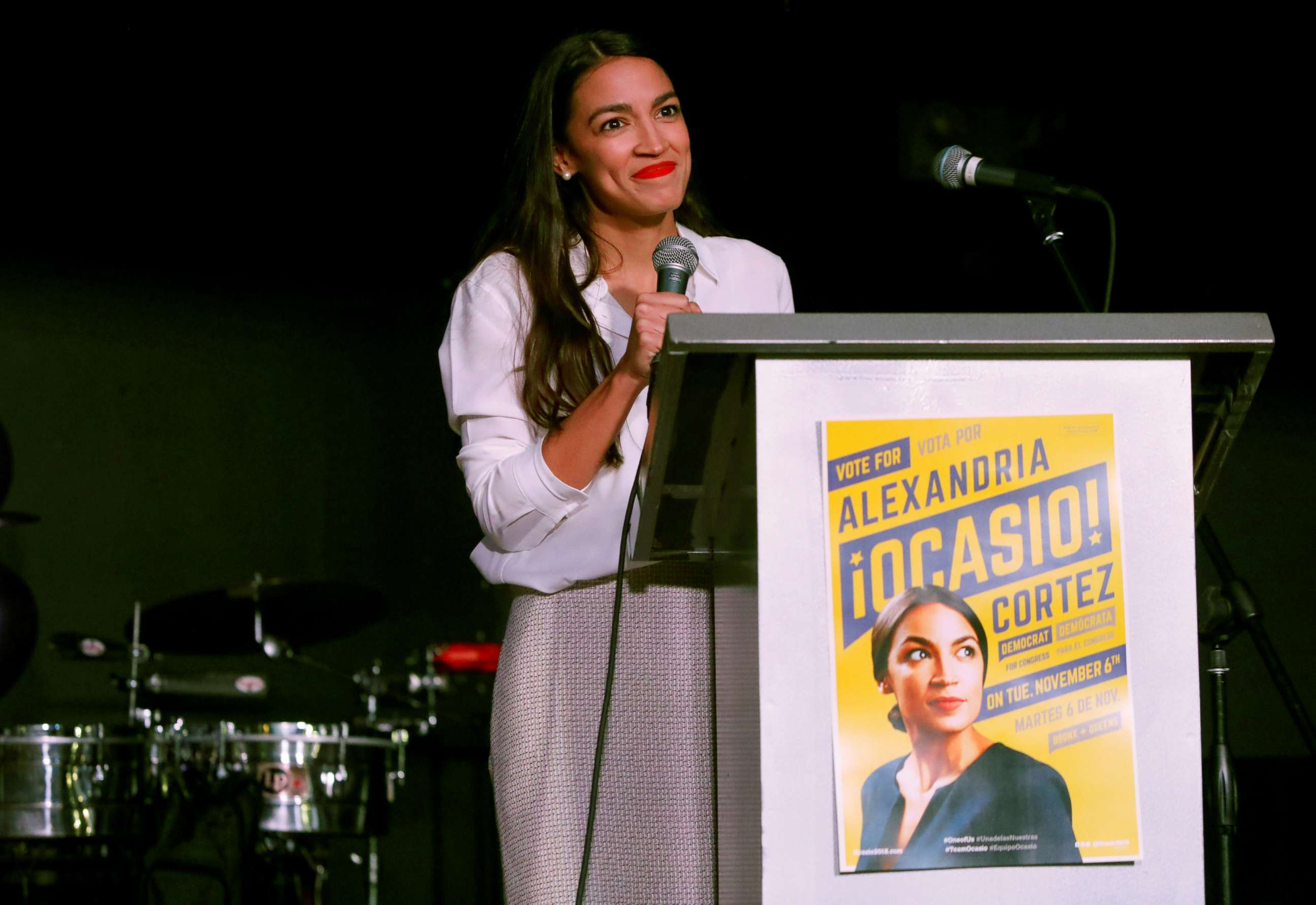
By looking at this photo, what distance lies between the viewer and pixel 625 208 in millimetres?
1576

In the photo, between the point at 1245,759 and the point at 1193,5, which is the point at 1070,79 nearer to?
the point at 1193,5

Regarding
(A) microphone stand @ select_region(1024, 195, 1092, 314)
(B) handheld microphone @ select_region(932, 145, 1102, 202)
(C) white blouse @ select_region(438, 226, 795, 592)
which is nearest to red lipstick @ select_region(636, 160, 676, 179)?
(C) white blouse @ select_region(438, 226, 795, 592)

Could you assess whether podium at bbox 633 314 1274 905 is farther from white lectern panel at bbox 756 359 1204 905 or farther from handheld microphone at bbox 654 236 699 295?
handheld microphone at bbox 654 236 699 295

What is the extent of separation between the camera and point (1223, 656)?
1547 mm

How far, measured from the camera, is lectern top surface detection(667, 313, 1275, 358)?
80cm

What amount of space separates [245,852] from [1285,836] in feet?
10.0

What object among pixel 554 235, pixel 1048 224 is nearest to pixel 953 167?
pixel 1048 224

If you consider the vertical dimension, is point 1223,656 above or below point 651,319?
below

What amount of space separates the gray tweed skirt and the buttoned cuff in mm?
93

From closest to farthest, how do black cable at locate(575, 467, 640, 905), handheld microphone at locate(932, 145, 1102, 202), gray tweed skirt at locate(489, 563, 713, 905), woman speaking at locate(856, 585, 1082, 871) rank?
1. woman speaking at locate(856, 585, 1082, 871)
2. black cable at locate(575, 467, 640, 905)
3. gray tweed skirt at locate(489, 563, 713, 905)
4. handheld microphone at locate(932, 145, 1102, 202)

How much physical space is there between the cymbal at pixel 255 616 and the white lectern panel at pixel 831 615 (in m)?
3.22

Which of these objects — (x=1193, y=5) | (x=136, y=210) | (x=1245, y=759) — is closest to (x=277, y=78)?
(x=136, y=210)

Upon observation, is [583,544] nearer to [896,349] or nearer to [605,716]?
[605,716]

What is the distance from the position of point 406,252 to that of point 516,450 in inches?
150
